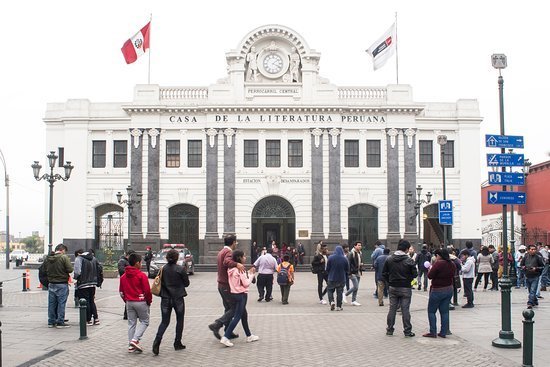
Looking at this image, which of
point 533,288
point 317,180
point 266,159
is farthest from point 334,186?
point 533,288

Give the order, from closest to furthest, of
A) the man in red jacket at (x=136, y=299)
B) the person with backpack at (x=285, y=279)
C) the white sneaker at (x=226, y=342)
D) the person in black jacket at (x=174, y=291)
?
the man in red jacket at (x=136, y=299), the person in black jacket at (x=174, y=291), the white sneaker at (x=226, y=342), the person with backpack at (x=285, y=279)

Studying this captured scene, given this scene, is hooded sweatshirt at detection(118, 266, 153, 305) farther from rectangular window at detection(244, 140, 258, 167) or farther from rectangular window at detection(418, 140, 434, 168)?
rectangular window at detection(418, 140, 434, 168)

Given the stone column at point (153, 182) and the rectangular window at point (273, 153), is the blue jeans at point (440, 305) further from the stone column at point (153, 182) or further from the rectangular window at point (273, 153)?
the stone column at point (153, 182)

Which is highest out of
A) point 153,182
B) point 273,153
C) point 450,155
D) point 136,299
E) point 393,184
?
point 273,153

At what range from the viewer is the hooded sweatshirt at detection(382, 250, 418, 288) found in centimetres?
1279

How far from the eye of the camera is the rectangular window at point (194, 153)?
39.6 meters

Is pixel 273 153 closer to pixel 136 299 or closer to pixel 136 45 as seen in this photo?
pixel 136 45

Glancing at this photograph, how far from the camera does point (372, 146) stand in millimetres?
39688

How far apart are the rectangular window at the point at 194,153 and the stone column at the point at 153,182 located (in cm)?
196

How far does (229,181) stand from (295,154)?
4.55 metres

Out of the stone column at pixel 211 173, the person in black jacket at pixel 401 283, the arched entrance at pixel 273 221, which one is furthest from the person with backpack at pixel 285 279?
the stone column at pixel 211 173

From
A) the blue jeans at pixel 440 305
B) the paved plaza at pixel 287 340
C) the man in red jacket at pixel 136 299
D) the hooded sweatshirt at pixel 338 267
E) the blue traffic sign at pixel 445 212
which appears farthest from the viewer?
the blue traffic sign at pixel 445 212

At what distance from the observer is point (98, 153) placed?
3991 cm

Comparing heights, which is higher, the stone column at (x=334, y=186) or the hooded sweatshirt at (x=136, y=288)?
the stone column at (x=334, y=186)
